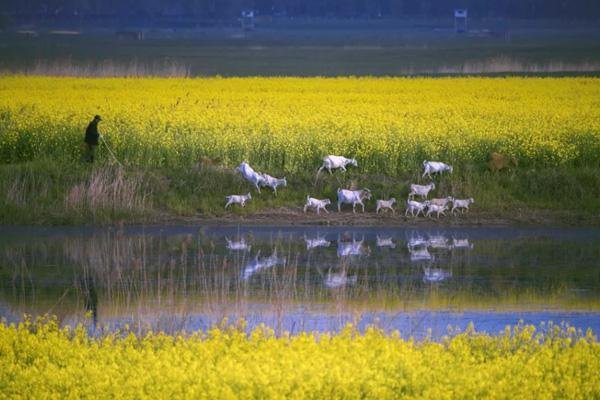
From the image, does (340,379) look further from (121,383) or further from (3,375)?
(3,375)

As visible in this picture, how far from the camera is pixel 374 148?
28406 mm

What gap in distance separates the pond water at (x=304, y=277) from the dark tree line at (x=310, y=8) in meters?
119

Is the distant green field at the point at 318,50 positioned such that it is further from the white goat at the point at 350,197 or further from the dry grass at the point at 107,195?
the white goat at the point at 350,197

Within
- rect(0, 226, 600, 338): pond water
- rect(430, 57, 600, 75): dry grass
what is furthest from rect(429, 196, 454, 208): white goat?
rect(430, 57, 600, 75): dry grass

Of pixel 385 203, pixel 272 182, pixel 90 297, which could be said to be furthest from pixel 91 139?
pixel 90 297

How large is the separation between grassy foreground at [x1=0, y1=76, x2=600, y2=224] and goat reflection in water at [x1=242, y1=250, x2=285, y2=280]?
4.11m

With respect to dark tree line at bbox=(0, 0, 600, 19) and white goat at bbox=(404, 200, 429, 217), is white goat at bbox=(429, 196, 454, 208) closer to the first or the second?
white goat at bbox=(404, 200, 429, 217)

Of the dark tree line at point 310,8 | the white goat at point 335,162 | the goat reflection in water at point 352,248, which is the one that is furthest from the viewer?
the dark tree line at point 310,8

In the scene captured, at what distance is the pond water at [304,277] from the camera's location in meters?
17.3

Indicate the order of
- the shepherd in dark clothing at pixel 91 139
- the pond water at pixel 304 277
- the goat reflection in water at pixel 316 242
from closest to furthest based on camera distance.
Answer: the pond water at pixel 304 277 → the goat reflection in water at pixel 316 242 → the shepherd in dark clothing at pixel 91 139

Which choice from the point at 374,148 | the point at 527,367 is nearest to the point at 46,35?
the point at 374,148

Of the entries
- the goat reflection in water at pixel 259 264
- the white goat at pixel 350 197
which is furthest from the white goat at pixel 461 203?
the goat reflection in water at pixel 259 264

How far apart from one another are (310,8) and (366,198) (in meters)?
129

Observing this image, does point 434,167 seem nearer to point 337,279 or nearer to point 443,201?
point 443,201
